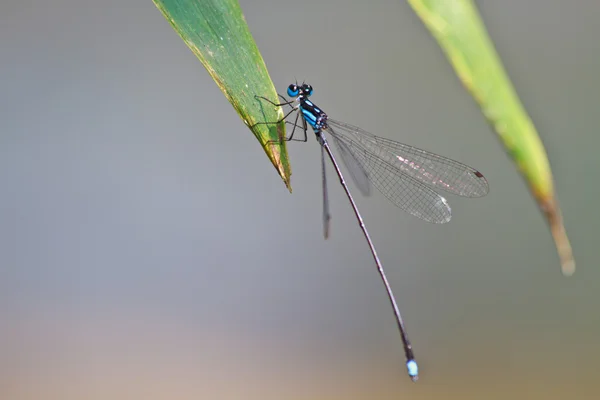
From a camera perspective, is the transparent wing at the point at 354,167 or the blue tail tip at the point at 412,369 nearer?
the blue tail tip at the point at 412,369

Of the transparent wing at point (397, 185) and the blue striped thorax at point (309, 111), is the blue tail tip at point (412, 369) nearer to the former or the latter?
the transparent wing at point (397, 185)

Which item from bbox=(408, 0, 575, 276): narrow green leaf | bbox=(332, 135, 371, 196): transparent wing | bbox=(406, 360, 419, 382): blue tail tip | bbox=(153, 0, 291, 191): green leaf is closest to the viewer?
bbox=(408, 0, 575, 276): narrow green leaf

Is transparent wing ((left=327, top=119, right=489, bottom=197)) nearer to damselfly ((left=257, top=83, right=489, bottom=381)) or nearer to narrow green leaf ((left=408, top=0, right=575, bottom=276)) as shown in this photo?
damselfly ((left=257, top=83, right=489, bottom=381))

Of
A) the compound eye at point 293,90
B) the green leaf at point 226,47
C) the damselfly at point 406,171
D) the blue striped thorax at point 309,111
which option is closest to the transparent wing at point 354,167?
the damselfly at point 406,171

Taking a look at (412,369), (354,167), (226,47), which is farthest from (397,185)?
(226,47)

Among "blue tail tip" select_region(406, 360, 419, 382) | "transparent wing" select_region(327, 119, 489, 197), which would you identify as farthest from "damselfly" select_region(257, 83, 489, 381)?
"blue tail tip" select_region(406, 360, 419, 382)

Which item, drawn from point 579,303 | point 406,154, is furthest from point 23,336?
point 579,303
